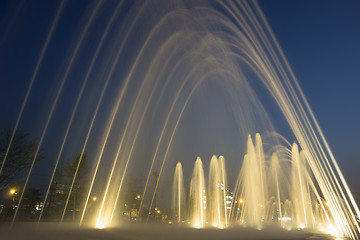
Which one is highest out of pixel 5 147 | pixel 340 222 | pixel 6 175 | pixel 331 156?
pixel 5 147

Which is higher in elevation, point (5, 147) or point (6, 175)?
point (5, 147)

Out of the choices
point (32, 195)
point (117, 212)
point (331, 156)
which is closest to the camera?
point (331, 156)

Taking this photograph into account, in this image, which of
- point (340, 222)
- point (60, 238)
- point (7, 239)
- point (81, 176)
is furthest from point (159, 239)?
point (81, 176)

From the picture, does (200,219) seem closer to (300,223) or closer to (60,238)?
(300,223)

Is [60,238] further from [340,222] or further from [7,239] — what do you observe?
[340,222]

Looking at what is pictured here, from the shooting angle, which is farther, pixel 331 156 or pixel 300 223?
pixel 300 223

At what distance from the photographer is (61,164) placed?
5041 centimetres

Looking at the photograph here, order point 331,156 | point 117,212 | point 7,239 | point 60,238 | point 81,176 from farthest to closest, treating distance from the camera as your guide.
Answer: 1. point 117,212
2. point 81,176
3. point 331,156
4. point 60,238
5. point 7,239

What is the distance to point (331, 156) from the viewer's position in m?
18.5

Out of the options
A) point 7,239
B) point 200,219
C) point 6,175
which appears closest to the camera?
point 7,239

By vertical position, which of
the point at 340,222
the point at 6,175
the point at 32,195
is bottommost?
the point at 340,222

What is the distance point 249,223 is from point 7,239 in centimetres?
2393

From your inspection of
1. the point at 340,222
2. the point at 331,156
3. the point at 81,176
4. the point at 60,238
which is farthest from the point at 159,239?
the point at 81,176

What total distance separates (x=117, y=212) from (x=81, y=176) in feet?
51.6
